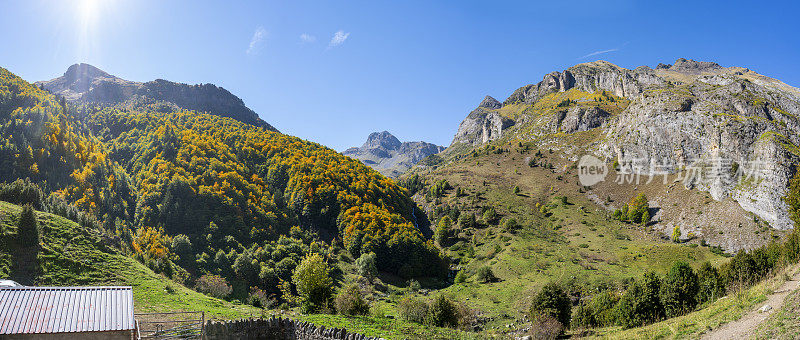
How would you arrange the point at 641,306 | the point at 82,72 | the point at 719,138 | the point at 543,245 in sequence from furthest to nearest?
A: the point at 82,72 → the point at 719,138 → the point at 543,245 → the point at 641,306

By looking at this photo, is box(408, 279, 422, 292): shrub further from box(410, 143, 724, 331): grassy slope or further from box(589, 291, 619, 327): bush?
box(589, 291, 619, 327): bush

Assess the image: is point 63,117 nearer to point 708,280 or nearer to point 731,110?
point 708,280

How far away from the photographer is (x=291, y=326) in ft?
73.5

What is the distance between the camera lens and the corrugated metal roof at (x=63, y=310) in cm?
1107

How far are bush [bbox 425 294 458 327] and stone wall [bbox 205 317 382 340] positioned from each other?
1184cm

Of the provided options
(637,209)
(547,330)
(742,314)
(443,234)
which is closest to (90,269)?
(547,330)

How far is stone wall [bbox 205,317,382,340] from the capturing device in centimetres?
1931

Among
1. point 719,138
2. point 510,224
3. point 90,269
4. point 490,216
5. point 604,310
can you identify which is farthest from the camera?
point 490,216

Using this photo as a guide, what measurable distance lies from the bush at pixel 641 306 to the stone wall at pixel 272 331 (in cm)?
2128

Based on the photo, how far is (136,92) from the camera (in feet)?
551

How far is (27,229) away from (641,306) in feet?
166

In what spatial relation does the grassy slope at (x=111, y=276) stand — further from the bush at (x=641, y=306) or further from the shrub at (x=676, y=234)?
the shrub at (x=676, y=234)

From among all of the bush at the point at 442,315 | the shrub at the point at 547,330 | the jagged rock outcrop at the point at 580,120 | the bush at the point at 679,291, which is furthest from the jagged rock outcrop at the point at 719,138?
the bush at the point at 442,315

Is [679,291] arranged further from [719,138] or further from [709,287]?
[719,138]
